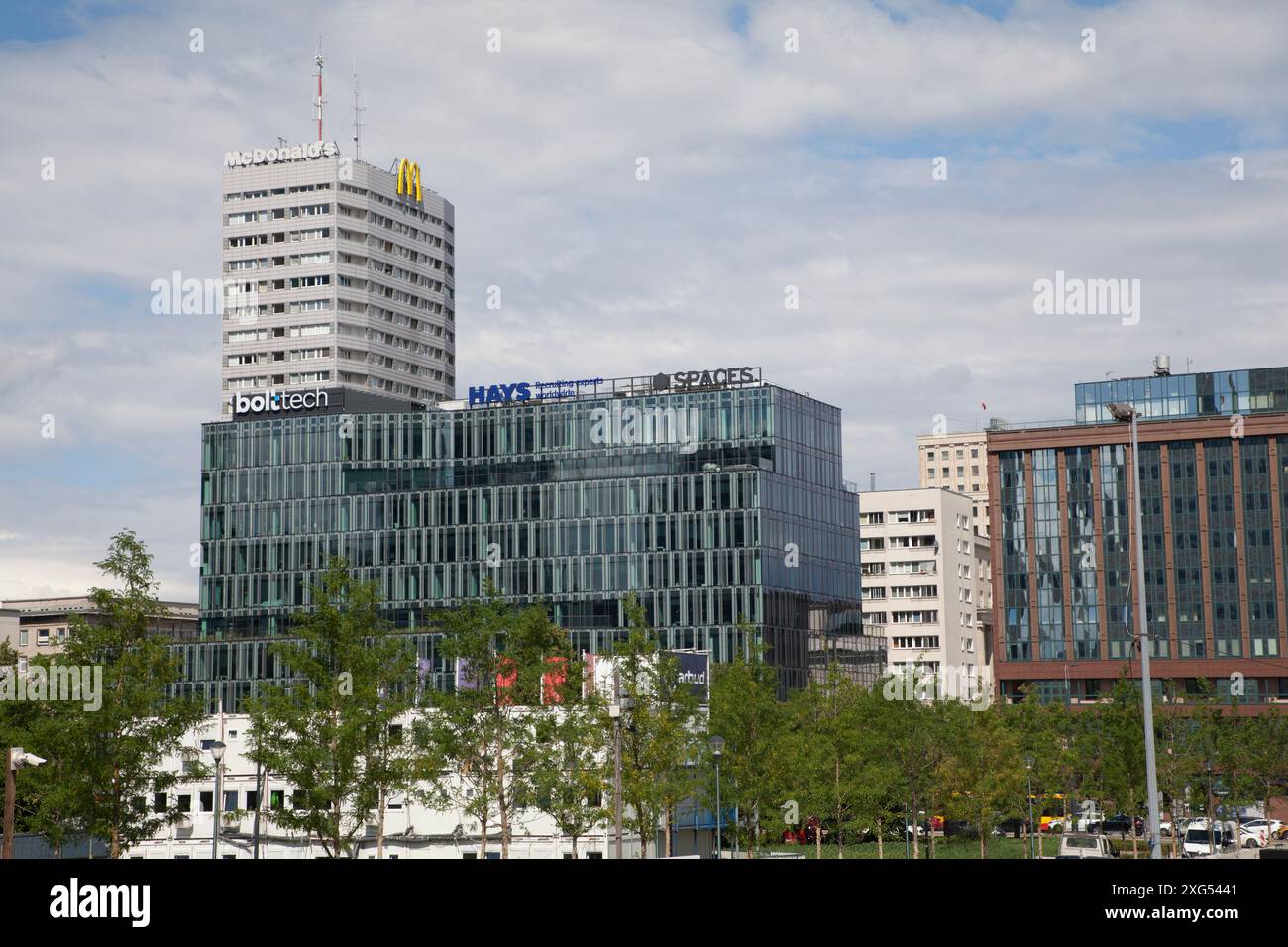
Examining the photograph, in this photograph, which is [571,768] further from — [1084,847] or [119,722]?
[1084,847]

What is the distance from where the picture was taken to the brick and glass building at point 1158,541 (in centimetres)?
17762

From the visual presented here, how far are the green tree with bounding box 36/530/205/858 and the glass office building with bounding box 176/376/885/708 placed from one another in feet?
330

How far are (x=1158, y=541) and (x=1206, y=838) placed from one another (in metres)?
95.2

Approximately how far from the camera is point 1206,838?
94250 mm

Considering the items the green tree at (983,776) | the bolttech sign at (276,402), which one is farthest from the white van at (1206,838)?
the bolttech sign at (276,402)

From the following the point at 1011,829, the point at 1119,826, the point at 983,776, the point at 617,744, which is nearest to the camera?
the point at 617,744

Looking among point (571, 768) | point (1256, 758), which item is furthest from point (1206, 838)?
point (571, 768)

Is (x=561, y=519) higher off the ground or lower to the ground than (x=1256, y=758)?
higher

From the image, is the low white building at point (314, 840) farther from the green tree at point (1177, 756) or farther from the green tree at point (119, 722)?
the green tree at point (1177, 756)

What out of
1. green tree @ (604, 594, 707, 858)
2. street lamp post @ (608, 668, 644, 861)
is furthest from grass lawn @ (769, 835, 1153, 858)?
street lamp post @ (608, 668, 644, 861)

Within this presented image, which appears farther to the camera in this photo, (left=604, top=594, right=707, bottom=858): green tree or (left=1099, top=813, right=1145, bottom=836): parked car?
(left=1099, top=813, right=1145, bottom=836): parked car

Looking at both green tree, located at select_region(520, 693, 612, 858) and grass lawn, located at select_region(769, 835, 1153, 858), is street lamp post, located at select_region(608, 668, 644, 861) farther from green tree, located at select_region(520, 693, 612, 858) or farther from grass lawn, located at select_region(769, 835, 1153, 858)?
grass lawn, located at select_region(769, 835, 1153, 858)

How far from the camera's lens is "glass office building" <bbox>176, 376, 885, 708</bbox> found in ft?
518

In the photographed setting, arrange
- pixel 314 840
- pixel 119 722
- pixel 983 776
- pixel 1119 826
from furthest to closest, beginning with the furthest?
1. pixel 1119 826
2. pixel 983 776
3. pixel 314 840
4. pixel 119 722
